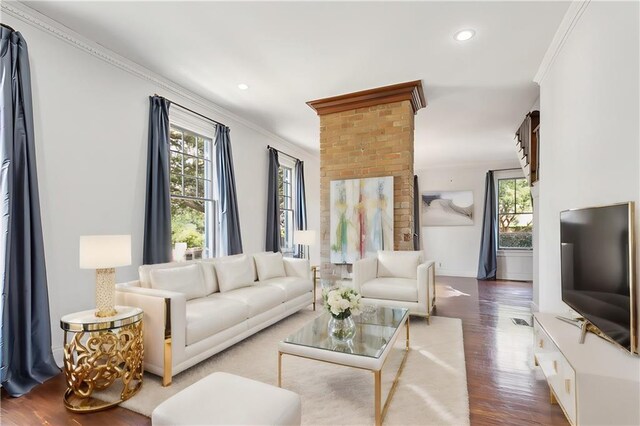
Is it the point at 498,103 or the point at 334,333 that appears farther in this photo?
the point at 498,103

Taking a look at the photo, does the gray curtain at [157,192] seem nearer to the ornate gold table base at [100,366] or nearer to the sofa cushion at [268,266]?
the sofa cushion at [268,266]

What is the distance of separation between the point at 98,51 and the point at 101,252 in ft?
6.88

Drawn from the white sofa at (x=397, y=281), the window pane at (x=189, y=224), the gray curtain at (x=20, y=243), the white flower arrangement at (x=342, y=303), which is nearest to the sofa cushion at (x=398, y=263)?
the white sofa at (x=397, y=281)

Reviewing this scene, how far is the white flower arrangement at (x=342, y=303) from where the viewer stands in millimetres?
2406

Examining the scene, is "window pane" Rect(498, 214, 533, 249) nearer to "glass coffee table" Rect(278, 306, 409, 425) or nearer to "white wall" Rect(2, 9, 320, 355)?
"glass coffee table" Rect(278, 306, 409, 425)

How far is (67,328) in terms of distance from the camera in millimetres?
2197

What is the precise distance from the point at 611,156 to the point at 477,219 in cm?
654

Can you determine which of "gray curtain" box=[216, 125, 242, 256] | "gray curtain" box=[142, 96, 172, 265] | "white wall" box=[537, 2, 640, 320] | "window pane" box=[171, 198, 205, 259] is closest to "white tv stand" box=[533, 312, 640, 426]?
"white wall" box=[537, 2, 640, 320]

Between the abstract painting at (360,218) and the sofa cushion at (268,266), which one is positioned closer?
the sofa cushion at (268,266)

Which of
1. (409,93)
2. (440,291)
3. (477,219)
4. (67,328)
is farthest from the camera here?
(477,219)

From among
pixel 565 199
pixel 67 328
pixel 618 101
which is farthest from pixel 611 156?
pixel 67 328

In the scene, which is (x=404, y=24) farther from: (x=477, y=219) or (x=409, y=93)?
(x=477, y=219)

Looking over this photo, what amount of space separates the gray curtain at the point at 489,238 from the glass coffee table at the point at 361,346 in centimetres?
569

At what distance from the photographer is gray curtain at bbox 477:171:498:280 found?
7.64 meters
